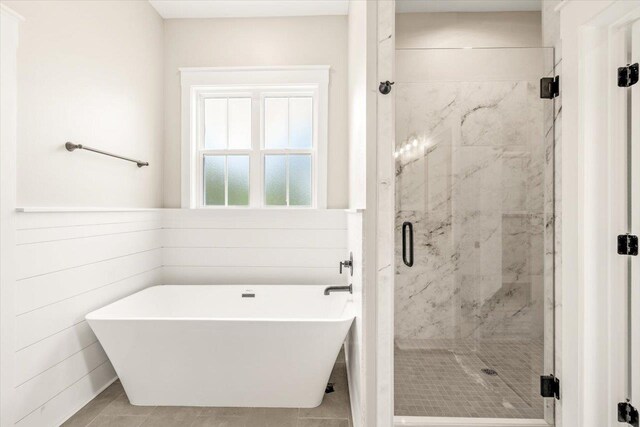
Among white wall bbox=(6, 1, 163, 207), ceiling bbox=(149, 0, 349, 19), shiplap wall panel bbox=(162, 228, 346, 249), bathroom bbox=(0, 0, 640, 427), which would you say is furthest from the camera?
shiplap wall panel bbox=(162, 228, 346, 249)

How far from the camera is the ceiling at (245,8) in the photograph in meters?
3.06

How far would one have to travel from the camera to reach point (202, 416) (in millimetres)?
2121

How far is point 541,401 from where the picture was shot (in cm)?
183

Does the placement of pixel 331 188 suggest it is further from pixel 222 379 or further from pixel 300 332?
pixel 222 379

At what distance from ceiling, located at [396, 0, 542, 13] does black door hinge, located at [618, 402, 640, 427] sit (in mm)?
1810

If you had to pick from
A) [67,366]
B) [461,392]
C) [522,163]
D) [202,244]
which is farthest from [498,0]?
[67,366]

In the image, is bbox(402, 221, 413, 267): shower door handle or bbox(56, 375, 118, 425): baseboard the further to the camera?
bbox(56, 375, 118, 425): baseboard

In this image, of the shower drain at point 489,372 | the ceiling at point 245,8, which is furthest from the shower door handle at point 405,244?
the ceiling at point 245,8

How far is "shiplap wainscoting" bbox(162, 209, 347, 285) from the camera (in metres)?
3.18

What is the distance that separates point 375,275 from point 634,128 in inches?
44.7

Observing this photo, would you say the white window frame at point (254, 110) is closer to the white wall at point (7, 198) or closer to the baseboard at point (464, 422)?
the white wall at point (7, 198)

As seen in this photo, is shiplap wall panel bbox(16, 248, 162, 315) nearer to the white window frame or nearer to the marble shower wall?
the white window frame

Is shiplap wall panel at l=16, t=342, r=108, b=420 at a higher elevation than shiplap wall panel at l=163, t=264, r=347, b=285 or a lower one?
lower

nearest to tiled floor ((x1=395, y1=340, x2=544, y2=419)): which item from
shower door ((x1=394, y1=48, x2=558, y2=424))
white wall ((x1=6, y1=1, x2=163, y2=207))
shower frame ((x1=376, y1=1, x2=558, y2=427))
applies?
shower door ((x1=394, y1=48, x2=558, y2=424))
